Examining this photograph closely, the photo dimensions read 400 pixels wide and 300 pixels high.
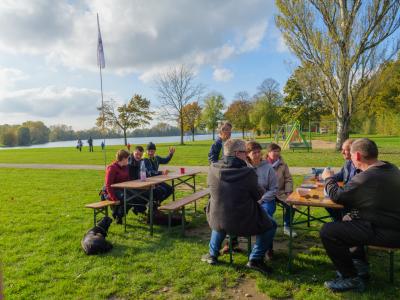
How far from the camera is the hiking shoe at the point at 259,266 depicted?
3.82 meters

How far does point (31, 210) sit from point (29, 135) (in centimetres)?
9633

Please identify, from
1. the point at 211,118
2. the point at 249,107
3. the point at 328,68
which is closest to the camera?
the point at 328,68

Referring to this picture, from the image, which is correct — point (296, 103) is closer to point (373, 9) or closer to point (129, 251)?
point (373, 9)

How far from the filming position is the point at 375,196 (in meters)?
2.99

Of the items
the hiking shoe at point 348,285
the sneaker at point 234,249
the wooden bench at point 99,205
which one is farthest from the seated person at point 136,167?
the hiking shoe at point 348,285

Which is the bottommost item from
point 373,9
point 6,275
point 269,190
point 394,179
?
point 6,275

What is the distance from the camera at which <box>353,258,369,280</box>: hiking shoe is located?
11.8 feet

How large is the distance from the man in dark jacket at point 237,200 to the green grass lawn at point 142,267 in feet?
1.63

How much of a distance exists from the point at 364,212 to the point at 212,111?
174 feet

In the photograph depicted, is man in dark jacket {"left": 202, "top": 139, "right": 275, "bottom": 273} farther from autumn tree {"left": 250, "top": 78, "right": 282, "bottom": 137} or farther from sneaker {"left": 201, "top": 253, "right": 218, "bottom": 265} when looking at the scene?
autumn tree {"left": 250, "top": 78, "right": 282, "bottom": 137}

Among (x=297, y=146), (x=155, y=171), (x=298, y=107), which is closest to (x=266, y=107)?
(x=298, y=107)

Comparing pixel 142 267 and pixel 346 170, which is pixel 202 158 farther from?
pixel 142 267

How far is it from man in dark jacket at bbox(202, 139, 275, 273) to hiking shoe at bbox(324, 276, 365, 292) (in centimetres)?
78

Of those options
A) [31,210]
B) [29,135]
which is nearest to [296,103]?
[31,210]
